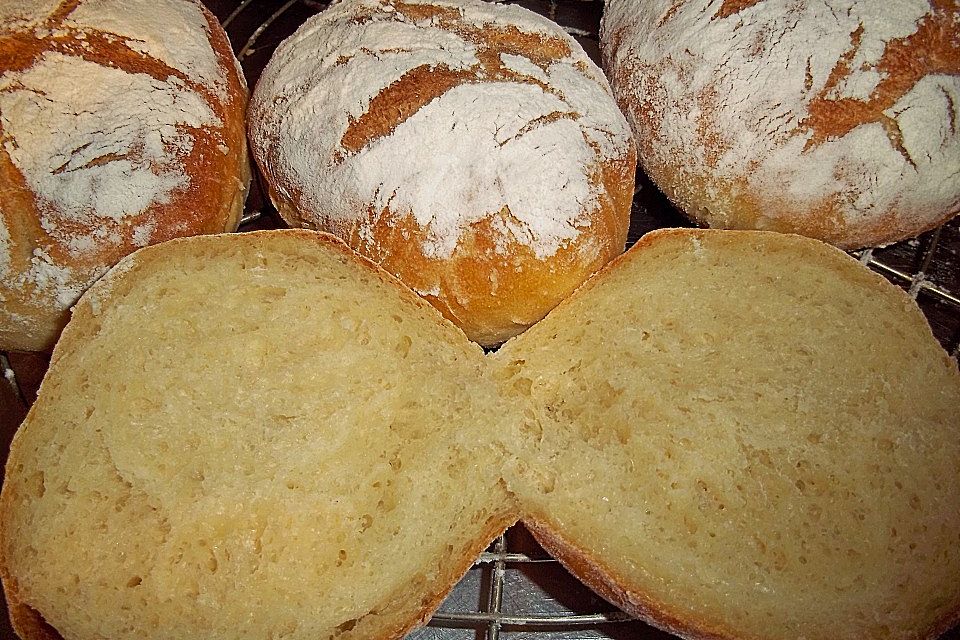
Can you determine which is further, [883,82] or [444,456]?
[883,82]

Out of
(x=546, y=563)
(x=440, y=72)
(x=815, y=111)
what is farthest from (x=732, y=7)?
(x=546, y=563)

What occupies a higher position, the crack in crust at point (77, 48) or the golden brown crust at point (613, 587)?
the crack in crust at point (77, 48)

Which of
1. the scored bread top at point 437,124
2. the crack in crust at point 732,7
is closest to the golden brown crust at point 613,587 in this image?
the scored bread top at point 437,124

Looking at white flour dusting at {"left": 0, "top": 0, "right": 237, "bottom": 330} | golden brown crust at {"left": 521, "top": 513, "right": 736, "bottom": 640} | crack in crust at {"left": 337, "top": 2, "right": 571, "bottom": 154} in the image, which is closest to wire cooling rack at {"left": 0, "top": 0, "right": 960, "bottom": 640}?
golden brown crust at {"left": 521, "top": 513, "right": 736, "bottom": 640}

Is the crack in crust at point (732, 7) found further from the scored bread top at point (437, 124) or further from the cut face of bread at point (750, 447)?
the cut face of bread at point (750, 447)

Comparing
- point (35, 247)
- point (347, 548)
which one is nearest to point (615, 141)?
point (347, 548)

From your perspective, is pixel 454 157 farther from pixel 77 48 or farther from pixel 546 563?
pixel 546 563
